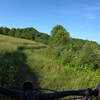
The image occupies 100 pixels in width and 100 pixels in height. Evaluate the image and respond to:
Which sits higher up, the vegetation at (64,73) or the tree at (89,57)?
the tree at (89,57)

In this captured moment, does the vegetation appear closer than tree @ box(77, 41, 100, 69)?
Yes

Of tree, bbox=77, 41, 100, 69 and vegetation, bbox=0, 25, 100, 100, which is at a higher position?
tree, bbox=77, 41, 100, 69

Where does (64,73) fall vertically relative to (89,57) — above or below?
below

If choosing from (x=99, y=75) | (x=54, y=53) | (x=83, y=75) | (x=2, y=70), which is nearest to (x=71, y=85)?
(x=83, y=75)

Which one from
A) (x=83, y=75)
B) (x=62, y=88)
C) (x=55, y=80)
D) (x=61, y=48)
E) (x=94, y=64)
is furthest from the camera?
(x=61, y=48)

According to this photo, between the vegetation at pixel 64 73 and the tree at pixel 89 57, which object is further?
the tree at pixel 89 57

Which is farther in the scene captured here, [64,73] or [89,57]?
[89,57]

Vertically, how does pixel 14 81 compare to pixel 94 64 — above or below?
below

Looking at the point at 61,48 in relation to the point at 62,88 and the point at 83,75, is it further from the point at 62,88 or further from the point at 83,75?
the point at 62,88

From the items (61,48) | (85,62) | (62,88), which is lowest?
(62,88)

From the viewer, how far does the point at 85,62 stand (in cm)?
820

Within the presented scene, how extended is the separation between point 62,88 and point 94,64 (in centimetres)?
329

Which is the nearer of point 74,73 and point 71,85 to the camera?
point 71,85

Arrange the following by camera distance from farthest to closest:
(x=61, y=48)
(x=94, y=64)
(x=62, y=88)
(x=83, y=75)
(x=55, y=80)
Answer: (x=61, y=48) → (x=94, y=64) → (x=83, y=75) → (x=55, y=80) → (x=62, y=88)
